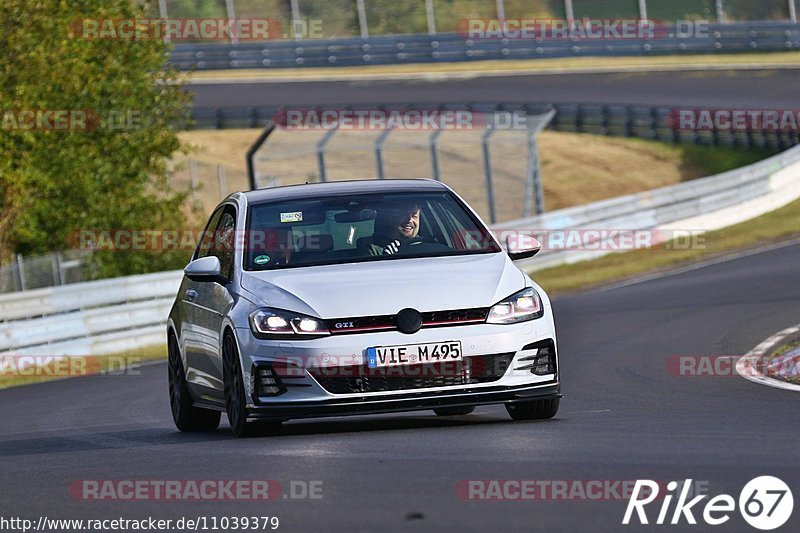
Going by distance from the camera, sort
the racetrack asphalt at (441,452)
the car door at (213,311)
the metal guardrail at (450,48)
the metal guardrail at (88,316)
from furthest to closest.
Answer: the metal guardrail at (450,48) → the metal guardrail at (88,316) → the car door at (213,311) → the racetrack asphalt at (441,452)

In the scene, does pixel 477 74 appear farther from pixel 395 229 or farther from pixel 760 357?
pixel 395 229

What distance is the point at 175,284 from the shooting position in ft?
75.9

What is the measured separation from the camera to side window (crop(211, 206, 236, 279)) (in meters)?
10.5

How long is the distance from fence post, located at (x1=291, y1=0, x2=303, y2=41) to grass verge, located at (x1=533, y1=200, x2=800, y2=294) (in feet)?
84.2

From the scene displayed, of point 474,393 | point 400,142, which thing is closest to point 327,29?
point 400,142

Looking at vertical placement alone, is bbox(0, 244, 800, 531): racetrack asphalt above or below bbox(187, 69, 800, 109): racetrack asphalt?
above

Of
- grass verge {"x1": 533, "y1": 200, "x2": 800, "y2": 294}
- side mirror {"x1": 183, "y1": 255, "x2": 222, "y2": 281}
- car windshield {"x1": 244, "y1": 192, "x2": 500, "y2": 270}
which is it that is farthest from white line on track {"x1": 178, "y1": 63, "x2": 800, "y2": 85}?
side mirror {"x1": 183, "y1": 255, "x2": 222, "y2": 281}

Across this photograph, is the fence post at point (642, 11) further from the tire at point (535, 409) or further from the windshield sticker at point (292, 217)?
the tire at point (535, 409)

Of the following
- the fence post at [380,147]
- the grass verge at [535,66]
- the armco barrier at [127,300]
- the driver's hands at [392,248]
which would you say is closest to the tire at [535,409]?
the driver's hands at [392,248]

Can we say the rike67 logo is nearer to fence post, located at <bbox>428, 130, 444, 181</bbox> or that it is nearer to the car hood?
the car hood

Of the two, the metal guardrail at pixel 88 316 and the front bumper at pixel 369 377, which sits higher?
the front bumper at pixel 369 377

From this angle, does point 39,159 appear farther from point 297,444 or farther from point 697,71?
point 697,71

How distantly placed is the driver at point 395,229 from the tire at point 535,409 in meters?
1.21

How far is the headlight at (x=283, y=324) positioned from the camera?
9.39 m
